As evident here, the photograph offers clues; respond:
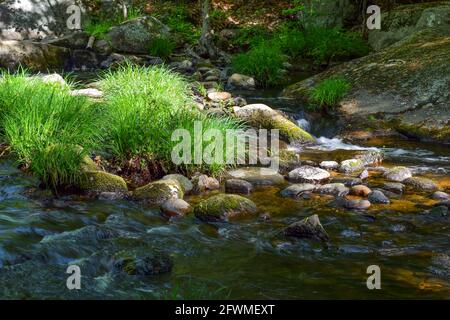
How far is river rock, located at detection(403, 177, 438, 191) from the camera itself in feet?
21.3

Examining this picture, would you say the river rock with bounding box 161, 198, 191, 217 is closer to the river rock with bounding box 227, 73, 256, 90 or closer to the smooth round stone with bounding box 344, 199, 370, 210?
the smooth round stone with bounding box 344, 199, 370, 210

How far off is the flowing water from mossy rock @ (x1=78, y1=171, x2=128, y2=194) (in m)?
0.20

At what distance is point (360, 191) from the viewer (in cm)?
624

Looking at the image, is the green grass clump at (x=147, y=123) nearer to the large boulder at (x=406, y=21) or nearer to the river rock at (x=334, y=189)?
the river rock at (x=334, y=189)

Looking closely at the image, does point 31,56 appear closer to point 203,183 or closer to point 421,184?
point 203,183

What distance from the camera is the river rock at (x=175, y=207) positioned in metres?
5.50

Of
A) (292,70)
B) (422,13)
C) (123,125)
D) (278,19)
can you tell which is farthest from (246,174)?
(278,19)

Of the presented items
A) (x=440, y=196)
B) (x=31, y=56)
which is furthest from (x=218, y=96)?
(x=31, y=56)

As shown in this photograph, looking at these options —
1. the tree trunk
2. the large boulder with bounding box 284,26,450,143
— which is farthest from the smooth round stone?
the tree trunk

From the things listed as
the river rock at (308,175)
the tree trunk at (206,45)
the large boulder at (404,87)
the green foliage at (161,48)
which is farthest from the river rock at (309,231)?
the tree trunk at (206,45)

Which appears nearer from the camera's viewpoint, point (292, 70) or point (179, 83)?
point (179, 83)

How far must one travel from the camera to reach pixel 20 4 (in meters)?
15.9

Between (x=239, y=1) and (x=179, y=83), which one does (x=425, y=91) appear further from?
(x=239, y=1)

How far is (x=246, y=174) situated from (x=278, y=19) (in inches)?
511
